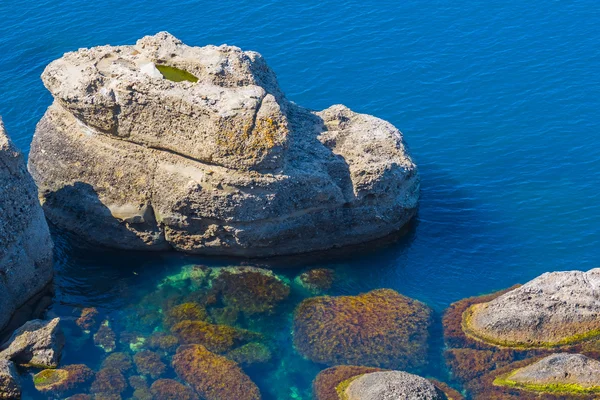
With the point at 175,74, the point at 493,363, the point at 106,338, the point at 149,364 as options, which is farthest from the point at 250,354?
the point at 175,74

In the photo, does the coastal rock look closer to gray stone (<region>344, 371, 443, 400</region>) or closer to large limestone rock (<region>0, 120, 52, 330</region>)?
gray stone (<region>344, 371, 443, 400</region>)

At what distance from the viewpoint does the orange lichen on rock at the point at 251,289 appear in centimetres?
3394

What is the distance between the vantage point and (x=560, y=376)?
2898 centimetres

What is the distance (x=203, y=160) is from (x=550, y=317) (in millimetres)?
16766

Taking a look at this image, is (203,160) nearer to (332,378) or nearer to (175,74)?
(175,74)

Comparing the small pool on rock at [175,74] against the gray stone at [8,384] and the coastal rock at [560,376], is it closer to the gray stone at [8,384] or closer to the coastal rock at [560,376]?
the gray stone at [8,384]

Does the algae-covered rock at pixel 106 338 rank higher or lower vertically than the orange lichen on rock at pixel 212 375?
higher

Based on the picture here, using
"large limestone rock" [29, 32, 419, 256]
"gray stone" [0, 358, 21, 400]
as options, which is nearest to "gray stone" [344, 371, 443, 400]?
"large limestone rock" [29, 32, 419, 256]

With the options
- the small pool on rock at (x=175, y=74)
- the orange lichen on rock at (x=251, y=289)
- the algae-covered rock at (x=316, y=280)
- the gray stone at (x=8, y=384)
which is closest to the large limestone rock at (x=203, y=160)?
the small pool on rock at (x=175, y=74)

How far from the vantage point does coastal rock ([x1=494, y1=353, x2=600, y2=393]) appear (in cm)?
2878

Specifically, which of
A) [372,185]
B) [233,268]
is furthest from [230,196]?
[372,185]

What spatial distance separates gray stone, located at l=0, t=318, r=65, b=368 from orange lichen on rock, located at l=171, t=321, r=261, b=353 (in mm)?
5094

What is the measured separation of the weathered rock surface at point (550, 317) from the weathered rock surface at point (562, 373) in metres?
1.83

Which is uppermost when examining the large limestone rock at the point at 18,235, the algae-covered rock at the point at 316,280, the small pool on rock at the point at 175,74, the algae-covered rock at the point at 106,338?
the small pool on rock at the point at 175,74
